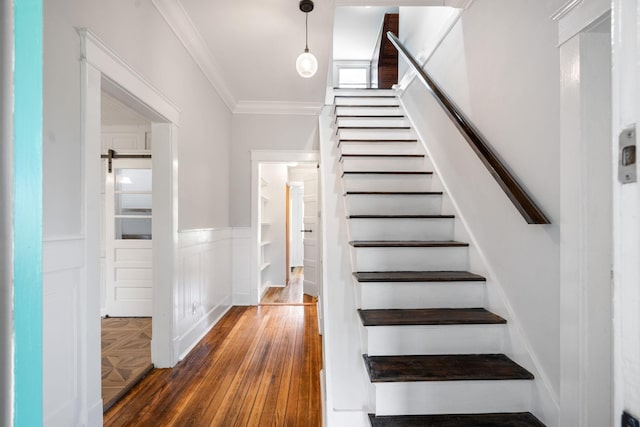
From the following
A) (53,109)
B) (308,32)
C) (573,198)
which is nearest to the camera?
(573,198)

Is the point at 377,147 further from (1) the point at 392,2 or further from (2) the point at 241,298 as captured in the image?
(2) the point at 241,298

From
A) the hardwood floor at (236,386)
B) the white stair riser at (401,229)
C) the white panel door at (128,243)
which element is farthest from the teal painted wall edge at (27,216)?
the white panel door at (128,243)

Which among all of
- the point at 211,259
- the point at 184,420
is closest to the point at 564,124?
the point at 184,420

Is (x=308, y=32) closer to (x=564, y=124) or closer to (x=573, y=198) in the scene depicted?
(x=564, y=124)

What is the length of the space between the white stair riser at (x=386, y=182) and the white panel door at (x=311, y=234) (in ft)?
7.88

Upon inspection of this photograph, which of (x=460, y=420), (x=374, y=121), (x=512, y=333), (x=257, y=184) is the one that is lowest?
(x=460, y=420)

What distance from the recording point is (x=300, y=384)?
2.38 meters

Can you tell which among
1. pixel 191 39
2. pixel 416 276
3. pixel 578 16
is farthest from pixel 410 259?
pixel 191 39

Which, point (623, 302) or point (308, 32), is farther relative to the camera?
point (308, 32)

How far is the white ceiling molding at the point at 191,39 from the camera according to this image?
2.53m

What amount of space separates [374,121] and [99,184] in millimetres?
2851

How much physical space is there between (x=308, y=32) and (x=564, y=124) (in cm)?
247

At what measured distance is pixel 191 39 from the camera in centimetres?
298

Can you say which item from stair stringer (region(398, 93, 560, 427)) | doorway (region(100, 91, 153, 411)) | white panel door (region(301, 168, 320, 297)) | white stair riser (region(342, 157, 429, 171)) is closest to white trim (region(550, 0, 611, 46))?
stair stringer (region(398, 93, 560, 427))
